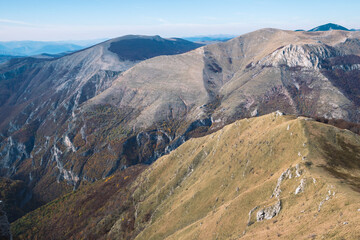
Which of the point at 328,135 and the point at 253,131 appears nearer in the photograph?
the point at 328,135

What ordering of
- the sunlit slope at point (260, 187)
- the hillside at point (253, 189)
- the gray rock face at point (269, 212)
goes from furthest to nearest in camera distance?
the gray rock face at point (269, 212), the hillside at point (253, 189), the sunlit slope at point (260, 187)

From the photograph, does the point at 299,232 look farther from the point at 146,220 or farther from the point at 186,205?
the point at 146,220

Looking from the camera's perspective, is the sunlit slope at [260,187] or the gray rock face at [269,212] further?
the gray rock face at [269,212]

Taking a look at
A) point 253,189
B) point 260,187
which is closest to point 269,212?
point 260,187

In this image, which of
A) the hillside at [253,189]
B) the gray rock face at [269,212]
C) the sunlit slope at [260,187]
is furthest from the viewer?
the gray rock face at [269,212]

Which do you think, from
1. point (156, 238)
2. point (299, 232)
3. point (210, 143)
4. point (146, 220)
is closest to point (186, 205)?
point (156, 238)
